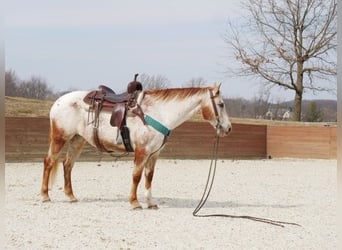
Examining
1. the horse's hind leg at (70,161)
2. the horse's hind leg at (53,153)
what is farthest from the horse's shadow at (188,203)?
the horse's hind leg at (53,153)

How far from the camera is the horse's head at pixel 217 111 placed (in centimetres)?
688

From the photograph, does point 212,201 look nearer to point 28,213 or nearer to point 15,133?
point 28,213

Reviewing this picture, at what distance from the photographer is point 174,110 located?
6957 mm

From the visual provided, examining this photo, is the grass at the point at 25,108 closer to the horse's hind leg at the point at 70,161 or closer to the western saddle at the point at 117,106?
the horse's hind leg at the point at 70,161

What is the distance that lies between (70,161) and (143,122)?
1426 mm

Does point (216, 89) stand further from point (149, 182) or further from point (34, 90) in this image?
point (34, 90)

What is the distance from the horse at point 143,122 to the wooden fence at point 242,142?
26.1 feet

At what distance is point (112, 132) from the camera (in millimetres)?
6988

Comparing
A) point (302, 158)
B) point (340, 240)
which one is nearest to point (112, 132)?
point (340, 240)

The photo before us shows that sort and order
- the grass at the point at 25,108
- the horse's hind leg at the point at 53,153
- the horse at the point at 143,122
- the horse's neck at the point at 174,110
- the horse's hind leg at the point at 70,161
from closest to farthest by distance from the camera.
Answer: the horse at the point at 143,122 < the horse's neck at the point at 174,110 < the horse's hind leg at the point at 53,153 < the horse's hind leg at the point at 70,161 < the grass at the point at 25,108

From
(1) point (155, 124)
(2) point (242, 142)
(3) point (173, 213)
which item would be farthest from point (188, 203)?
(2) point (242, 142)

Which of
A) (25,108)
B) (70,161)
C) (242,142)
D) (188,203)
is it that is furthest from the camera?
(25,108)

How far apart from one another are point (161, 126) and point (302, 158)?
39.5 feet

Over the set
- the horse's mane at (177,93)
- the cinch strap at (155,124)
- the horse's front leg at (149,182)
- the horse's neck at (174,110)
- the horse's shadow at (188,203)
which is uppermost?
the horse's mane at (177,93)
